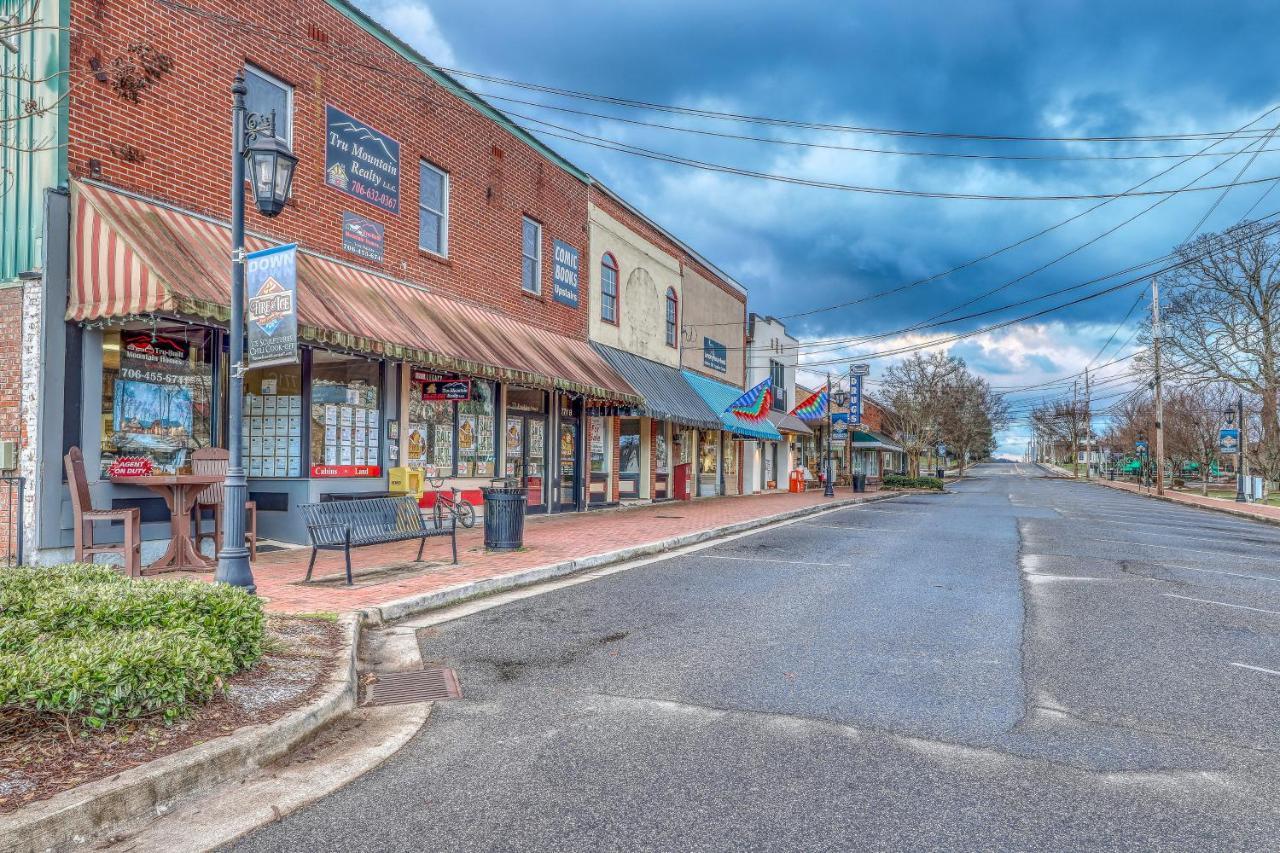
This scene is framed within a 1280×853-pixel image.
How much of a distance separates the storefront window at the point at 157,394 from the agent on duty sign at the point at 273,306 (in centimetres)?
269

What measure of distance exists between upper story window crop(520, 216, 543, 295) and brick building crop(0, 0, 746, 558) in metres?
0.05

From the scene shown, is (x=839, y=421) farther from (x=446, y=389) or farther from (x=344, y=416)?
(x=344, y=416)

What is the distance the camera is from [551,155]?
17.7 m

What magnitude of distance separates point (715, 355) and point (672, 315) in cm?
420

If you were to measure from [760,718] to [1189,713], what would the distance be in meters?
2.62

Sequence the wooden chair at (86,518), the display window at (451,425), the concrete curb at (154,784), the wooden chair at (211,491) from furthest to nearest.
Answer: the display window at (451,425), the wooden chair at (211,491), the wooden chair at (86,518), the concrete curb at (154,784)

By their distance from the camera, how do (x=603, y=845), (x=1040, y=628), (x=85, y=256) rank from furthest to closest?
1. (x=85, y=256)
2. (x=1040, y=628)
3. (x=603, y=845)

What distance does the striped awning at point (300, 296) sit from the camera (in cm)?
795

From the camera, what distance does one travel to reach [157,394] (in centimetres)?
939

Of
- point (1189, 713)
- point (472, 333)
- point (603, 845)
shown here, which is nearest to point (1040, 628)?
point (1189, 713)

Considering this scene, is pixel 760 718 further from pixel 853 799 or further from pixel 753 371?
pixel 753 371

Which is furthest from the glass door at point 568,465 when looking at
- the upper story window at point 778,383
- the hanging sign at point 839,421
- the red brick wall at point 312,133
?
the hanging sign at point 839,421

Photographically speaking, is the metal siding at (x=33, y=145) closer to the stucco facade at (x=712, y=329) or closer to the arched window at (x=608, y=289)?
the arched window at (x=608, y=289)

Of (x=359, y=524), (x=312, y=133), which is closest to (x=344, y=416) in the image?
(x=359, y=524)
